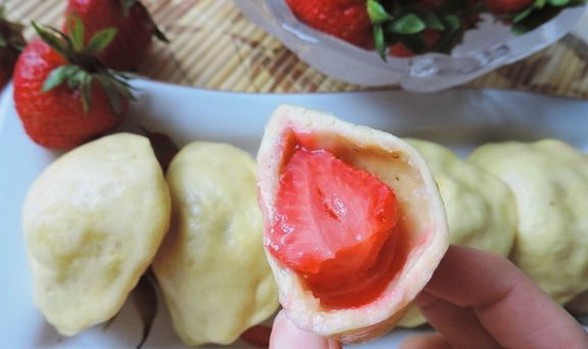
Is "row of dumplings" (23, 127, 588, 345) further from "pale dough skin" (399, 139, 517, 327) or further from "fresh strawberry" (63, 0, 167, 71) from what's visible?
"fresh strawberry" (63, 0, 167, 71)

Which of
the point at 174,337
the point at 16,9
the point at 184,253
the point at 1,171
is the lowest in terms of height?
the point at 174,337

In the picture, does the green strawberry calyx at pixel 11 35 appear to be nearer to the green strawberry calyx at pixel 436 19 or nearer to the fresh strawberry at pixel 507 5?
the green strawberry calyx at pixel 436 19

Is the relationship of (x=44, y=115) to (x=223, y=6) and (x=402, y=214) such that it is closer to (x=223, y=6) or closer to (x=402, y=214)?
(x=223, y=6)

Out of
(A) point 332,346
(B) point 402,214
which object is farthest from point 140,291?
(B) point 402,214

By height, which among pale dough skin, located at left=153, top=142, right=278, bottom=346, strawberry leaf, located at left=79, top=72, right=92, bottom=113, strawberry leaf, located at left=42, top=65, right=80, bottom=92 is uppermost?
strawberry leaf, located at left=42, top=65, right=80, bottom=92

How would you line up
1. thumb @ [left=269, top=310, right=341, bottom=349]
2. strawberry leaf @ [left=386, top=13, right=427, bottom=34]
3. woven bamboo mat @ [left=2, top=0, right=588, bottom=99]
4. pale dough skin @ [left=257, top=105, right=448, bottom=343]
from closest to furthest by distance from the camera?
pale dough skin @ [left=257, top=105, right=448, bottom=343]
thumb @ [left=269, top=310, right=341, bottom=349]
strawberry leaf @ [left=386, top=13, right=427, bottom=34]
woven bamboo mat @ [left=2, top=0, right=588, bottom=99]

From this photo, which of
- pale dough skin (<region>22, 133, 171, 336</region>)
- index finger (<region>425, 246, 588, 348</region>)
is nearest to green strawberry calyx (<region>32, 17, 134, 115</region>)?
pale dough skin (<region>22, 133, 171, 336</region>)

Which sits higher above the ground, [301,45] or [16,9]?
[16,9]
